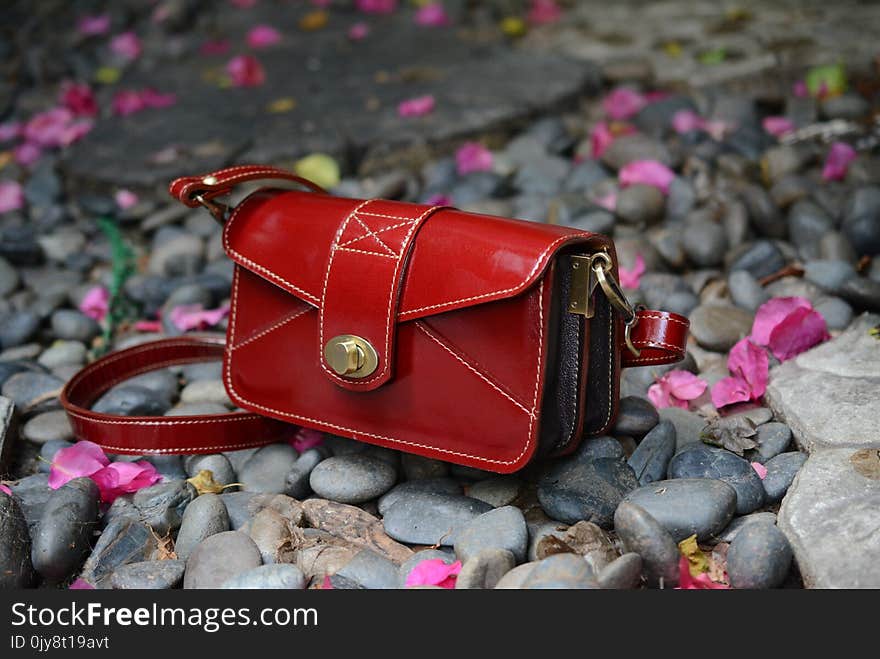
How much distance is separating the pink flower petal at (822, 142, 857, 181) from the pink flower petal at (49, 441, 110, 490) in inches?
104

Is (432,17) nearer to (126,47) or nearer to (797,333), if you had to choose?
(126,47)

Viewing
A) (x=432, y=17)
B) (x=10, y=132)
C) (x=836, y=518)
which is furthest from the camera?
(x=432, y=17)

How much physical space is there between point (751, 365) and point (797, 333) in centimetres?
20

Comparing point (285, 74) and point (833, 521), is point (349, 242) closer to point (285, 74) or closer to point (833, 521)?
point (833, 521)

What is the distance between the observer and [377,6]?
17.5 feet

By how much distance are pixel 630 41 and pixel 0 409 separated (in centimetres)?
360

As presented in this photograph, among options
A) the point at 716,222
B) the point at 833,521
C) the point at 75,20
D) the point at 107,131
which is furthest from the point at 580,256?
the point at 75,20

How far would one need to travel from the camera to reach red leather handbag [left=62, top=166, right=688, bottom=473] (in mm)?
1859

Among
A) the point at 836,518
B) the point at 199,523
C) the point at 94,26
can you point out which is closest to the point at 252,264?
the point at 199,523

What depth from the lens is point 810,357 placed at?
240 centimetres

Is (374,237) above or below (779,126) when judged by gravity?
above

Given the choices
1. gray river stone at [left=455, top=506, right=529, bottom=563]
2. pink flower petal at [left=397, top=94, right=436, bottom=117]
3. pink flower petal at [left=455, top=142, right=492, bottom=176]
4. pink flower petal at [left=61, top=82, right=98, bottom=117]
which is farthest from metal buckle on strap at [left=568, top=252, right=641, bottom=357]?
pink flower petal at [left=61, top=82, right=98, bottom=117]

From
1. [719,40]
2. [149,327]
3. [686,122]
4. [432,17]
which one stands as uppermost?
[432,17]

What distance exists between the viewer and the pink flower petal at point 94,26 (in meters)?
5.44
